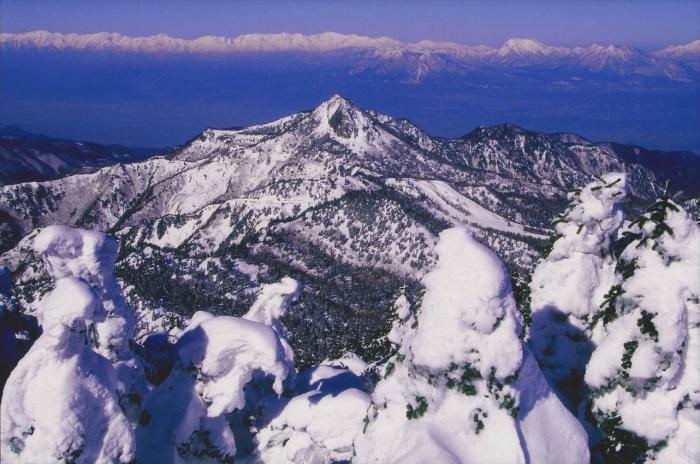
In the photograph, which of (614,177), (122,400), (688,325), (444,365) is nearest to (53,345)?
(122,400)

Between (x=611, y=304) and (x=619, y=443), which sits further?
(x=611, y=304)

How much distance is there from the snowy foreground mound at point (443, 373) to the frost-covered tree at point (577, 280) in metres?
0.07

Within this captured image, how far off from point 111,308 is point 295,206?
Result: 17480 centimetres

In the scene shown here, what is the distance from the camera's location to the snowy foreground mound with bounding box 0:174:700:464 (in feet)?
52.0

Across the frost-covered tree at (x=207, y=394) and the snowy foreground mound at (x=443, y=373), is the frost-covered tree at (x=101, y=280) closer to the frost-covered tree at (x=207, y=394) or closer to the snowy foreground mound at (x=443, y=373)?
the snowy foreground mound at (x=443, y=373)

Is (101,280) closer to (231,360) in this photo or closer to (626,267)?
(231,360)

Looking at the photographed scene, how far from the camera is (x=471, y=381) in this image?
1602 centimetres

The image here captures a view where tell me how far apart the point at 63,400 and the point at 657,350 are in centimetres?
1916

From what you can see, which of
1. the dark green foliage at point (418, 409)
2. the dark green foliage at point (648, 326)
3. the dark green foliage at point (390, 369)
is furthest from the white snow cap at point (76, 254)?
the dark green foliage at point (648, 326)

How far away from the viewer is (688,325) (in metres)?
17.6

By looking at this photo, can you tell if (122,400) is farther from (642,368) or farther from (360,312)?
(360,312)

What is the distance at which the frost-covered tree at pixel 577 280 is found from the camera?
2306 centimetres

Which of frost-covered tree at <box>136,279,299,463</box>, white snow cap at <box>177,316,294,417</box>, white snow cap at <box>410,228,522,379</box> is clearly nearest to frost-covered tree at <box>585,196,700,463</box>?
white snow cap at <box>410,228,522,379</box>

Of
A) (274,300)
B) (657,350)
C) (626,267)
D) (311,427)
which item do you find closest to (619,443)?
(657,350)
